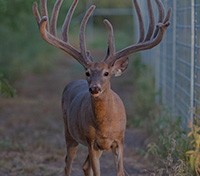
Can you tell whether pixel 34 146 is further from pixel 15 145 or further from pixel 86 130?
pixel 86 130

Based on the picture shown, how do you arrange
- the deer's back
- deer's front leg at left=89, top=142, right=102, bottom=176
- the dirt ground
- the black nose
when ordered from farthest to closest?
the dirt ground, the deer's back, deer's front leg at left=89, top=142, right=102, bottom=176, the black nose

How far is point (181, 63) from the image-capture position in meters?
12.5

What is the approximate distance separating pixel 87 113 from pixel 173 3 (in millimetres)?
4530

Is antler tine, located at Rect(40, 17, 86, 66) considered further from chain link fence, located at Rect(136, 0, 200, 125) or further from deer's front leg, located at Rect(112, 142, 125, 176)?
chain link fence, located at Rect(136, 0, 200, 125)

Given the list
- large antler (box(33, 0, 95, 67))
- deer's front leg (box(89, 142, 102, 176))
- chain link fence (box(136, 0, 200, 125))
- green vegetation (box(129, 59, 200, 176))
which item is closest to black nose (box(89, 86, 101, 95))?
large antler (box(33, 0, 95, 67))

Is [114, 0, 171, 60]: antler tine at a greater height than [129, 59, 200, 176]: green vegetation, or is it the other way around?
[114, 0, 171, 60]: antler tine

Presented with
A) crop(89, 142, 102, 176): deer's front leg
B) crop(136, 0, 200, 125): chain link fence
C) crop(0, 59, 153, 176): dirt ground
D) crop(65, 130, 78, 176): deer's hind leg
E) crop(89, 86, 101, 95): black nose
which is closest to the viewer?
crop(89, 86, 101, 95): black nose

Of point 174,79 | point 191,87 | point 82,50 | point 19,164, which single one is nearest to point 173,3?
point 174,79

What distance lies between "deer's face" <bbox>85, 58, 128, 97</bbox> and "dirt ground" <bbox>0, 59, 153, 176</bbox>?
4.19 ft

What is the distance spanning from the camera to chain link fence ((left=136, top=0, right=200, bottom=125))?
34.4 ft

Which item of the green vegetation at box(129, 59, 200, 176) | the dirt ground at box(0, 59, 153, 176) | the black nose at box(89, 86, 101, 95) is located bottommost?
the dirt ground at box(0, 59, 153, 176)

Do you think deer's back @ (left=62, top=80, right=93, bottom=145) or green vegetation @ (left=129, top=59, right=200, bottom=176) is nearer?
green vegetation @ (left=129, top=59, right=200, bottom=176)

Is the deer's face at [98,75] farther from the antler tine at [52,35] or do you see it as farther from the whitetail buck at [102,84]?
the antler tine at [52,35]

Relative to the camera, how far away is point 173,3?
13133 mm
